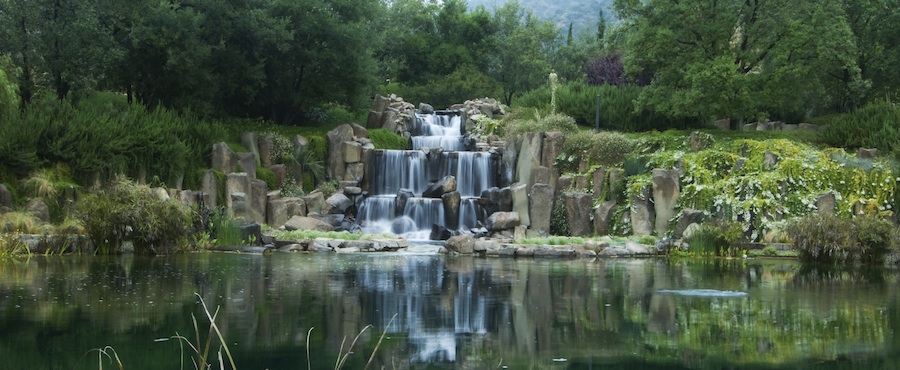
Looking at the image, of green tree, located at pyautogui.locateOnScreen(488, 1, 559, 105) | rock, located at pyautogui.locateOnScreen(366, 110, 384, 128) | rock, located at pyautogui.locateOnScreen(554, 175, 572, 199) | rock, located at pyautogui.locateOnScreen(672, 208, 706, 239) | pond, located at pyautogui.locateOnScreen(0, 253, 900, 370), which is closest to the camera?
pond, located at pyautogui.locateOnScreen(0, 253, 900, 370)

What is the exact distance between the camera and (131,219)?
761 inches

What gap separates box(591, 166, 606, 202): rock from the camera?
26.3 metres

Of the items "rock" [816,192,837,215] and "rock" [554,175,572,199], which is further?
"rock" [554,175,572,199]

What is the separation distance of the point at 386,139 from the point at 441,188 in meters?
4.89

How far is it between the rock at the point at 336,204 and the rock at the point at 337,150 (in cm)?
171

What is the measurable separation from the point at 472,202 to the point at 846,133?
10.8 m

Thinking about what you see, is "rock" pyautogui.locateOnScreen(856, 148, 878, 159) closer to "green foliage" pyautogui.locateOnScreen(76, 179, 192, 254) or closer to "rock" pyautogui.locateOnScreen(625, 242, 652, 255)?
"rock" pyautogui.locateOnScreen(625, 242, 652, 255)

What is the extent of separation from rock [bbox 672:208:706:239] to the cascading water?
6.39 metres

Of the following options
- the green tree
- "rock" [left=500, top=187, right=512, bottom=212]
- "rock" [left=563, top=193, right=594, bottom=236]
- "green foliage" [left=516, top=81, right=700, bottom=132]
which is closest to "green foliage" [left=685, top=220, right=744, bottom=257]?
"rock" [left=563, top=193, right=594, bottom=236]

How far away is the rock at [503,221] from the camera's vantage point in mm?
25859

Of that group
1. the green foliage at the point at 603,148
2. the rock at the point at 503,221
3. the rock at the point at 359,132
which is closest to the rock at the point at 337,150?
the rock at the point at 359,132

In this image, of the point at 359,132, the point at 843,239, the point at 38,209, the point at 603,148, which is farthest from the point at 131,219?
the point at 843,239

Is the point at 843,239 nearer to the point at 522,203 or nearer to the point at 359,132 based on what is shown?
the point at 522,203

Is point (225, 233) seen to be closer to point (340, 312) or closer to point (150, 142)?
point (150, 142)
